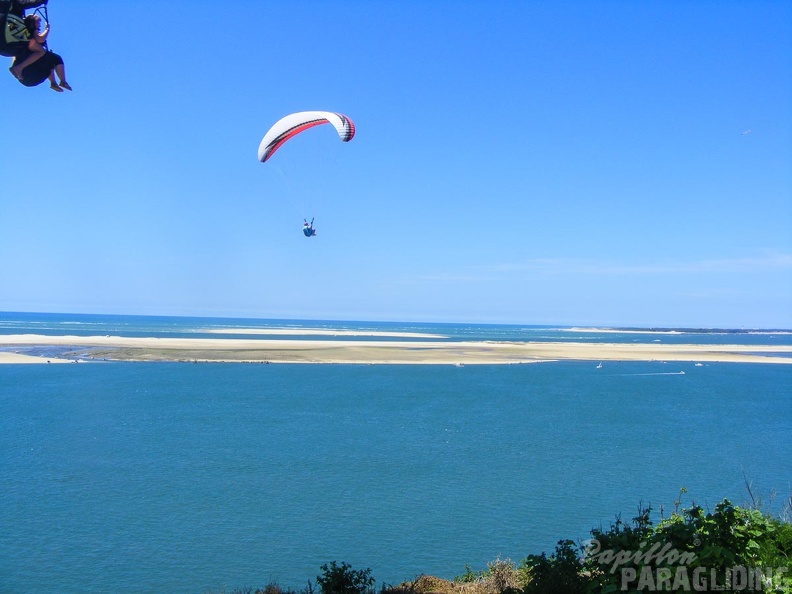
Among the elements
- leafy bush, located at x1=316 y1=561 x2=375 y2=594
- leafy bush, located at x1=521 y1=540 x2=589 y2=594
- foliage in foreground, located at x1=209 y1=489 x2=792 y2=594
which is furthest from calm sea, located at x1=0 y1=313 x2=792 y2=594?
foliage in foreground, located at x1=209 y1=489 x2=792 y2=594

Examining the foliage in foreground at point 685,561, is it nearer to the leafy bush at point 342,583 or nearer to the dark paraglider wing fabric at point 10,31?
the leafy bush at point 342,583

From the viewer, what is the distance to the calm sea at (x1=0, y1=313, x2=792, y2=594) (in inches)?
493

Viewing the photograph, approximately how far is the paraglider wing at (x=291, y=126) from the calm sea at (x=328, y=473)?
9.76 meters

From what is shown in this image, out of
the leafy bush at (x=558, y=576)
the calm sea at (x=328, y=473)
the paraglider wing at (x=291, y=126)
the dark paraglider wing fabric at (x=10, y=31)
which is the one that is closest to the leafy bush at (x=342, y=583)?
the leafy bush at (x=558, y=576)

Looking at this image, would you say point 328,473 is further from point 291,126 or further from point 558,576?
point 558,576

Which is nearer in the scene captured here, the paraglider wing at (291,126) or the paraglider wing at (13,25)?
the paraglider wing at (13,25)

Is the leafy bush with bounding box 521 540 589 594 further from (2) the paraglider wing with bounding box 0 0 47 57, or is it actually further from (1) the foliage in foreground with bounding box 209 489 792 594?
(2) the paraglider wing with bounding box 0 0 47 57

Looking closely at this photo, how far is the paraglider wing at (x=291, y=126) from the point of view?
17.8m

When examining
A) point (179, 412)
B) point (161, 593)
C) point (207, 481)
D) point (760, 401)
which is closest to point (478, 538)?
point (161, 593)

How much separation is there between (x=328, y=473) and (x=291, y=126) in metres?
10.3

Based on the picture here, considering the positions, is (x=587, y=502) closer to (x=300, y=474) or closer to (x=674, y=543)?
(x=300, y=474)

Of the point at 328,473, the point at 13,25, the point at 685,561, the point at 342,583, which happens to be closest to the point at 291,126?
the point at 328,473

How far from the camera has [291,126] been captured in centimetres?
1830

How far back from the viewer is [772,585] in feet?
15.4
